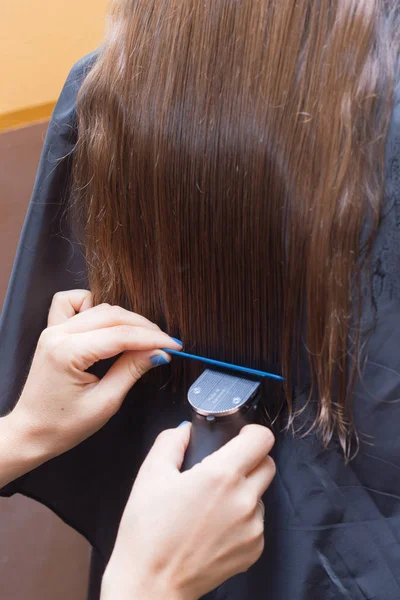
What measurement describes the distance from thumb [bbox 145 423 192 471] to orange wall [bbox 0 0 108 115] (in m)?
0.81

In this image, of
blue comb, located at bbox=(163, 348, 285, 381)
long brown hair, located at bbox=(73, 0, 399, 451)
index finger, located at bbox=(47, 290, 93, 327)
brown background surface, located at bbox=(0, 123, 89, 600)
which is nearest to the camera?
long brown hair, located at bbox=(73, 0, 399, 451)

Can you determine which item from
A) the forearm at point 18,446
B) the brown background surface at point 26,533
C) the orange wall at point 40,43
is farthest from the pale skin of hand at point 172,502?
the orange wall at point 40,43

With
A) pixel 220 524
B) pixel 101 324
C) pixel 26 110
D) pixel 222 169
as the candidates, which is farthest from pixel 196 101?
pixel 26 110

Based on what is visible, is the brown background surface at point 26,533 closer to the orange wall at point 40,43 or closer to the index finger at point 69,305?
the orange wall at point 40,43

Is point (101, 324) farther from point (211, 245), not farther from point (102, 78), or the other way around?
point (102, 78)

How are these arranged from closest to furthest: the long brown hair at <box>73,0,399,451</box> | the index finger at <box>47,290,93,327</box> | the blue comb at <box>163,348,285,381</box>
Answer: the long brown hair at <box>73,0,399,451</box>
the blue comb at <box>163,348,285,381</box>
the index finger at <box>47,290,93,327</box>

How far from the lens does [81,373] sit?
0.63m

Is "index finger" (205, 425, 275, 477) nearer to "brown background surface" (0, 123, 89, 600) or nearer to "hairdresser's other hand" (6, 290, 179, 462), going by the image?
"hairdresser's other hand" (6, 290, 179, 462)

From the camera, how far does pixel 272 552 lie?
2.07ft

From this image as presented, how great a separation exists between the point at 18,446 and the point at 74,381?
0.12m

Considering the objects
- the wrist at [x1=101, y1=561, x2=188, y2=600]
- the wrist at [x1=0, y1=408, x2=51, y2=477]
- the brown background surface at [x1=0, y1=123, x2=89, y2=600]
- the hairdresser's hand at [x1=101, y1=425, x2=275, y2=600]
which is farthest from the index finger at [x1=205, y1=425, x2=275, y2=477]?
the brown background surface at [x1=0, y1=123, x2=89, y2=600]

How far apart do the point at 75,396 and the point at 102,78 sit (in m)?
0.34

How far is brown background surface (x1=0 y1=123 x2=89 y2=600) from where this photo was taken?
3.40 ft

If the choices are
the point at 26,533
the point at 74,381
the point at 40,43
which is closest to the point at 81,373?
the point at 74,381
